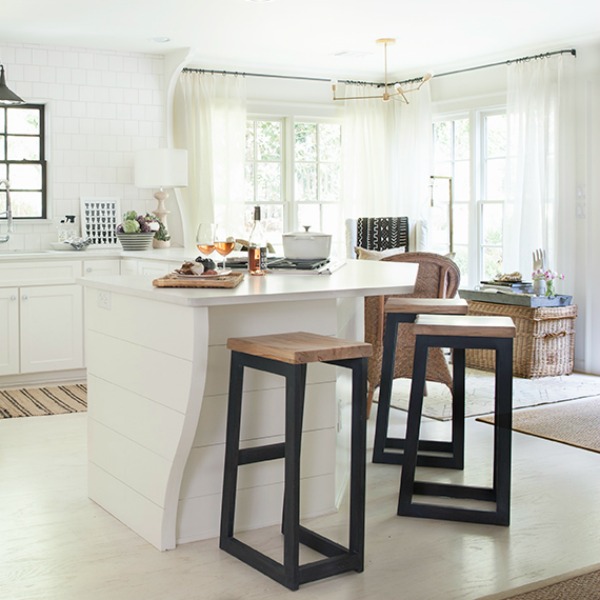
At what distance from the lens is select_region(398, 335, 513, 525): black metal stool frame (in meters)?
3.36

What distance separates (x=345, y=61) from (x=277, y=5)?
2120mm

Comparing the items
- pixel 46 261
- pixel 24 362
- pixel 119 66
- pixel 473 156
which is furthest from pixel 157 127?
pixel 473 156

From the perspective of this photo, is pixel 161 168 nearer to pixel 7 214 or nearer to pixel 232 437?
pixel 7 214

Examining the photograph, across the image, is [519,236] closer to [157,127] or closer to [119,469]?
[157,127]

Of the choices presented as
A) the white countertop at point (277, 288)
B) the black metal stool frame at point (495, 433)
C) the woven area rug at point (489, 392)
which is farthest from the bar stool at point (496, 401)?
the woven area rug at point (489, 392)

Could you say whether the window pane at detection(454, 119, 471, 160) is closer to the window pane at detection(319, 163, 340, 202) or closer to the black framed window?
the window pane at detection(319, 163, 340, 202)

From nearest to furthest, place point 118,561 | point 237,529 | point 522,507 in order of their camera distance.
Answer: point 118,561 < point 237,529 < point 522,507

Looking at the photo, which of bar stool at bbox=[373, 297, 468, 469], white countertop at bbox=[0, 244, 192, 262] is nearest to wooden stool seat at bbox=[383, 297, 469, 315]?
bar stool at bbox=[373, 297, 468, 469]

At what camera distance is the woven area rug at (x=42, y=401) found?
537cm

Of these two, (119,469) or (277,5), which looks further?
(277,5)

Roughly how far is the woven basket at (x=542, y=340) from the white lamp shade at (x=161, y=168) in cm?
265

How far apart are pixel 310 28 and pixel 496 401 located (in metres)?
3.81

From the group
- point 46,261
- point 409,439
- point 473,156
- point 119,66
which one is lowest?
point 409,439

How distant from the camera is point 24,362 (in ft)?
20.2
